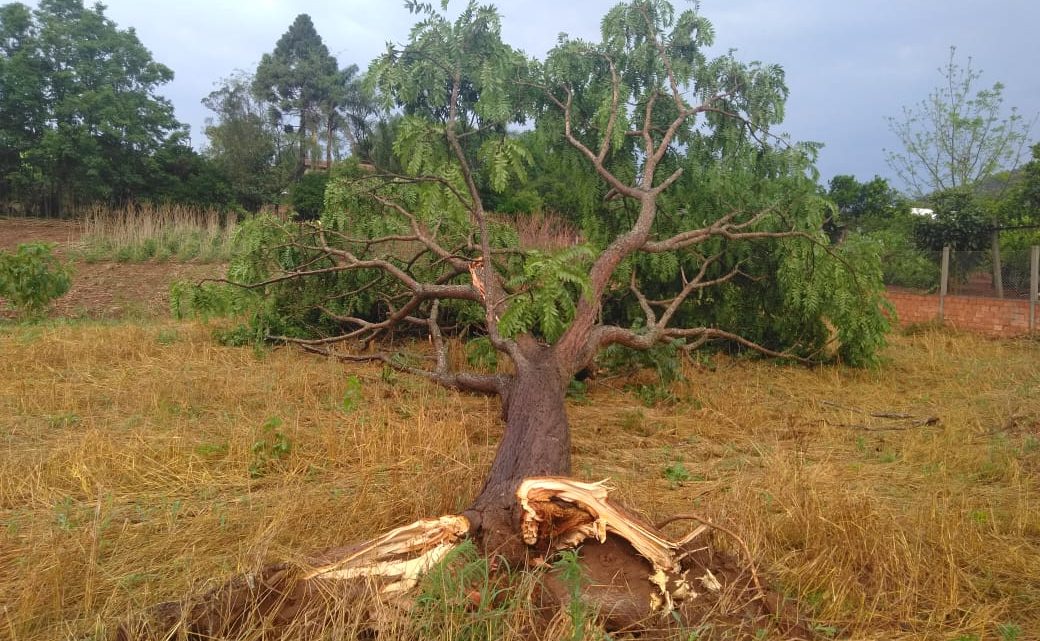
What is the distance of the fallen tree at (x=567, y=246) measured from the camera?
573 cm

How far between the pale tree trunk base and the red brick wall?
9.07 metres

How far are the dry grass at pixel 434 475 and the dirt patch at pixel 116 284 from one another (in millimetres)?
5450

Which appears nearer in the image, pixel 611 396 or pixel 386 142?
pixel 611 396

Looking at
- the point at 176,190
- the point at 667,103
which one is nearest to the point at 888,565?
the point at 667,103

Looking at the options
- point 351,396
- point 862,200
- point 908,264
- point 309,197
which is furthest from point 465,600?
point 862,200

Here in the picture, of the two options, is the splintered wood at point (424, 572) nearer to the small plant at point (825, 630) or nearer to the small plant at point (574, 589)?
the small plant at point (574, 589)

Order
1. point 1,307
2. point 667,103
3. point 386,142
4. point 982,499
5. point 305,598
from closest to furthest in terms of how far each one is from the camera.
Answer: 1. point 305,598
2. point 982,499
3. point 667,103
4. point 1,307
5. point 386,142

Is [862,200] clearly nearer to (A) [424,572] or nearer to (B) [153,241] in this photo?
(B) [153,241]

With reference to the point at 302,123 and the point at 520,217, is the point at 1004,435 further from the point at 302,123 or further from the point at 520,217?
the point at 302,123

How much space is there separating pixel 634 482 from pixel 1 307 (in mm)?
11896

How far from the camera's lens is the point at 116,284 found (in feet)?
44.4

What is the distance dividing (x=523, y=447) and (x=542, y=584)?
54.7 inches

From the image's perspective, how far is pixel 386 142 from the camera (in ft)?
60.5

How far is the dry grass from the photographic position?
256 cm
